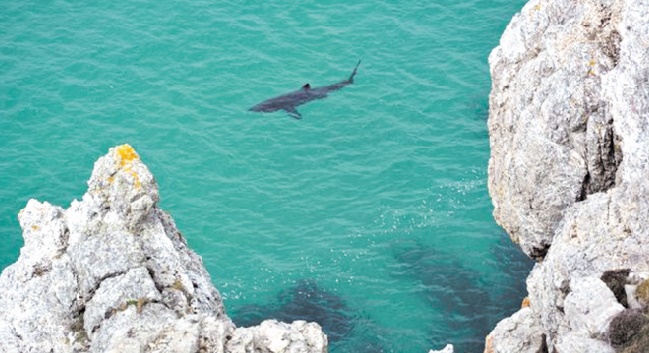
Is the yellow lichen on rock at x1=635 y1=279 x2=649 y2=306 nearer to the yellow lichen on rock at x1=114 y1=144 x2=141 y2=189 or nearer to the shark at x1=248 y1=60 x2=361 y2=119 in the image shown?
the yellow lichen on rock at x1=114 y1=144 x2=141 y2=189

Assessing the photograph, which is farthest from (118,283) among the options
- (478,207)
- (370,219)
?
(478,207)

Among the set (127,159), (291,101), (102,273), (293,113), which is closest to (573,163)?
(127,159)

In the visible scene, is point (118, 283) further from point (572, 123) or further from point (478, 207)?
point (478, 207)

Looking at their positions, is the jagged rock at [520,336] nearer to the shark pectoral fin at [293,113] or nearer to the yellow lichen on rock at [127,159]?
the yellow lichen on rock at [127,159]

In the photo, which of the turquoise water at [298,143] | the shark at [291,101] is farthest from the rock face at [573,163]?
the shark at [291,101]

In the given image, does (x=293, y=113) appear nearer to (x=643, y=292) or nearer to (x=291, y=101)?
(x=291, y=101)

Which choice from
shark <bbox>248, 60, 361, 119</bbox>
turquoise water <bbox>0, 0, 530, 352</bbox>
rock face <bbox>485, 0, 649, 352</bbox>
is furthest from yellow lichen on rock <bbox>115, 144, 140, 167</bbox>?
shark <bbox>248, 60, 361, 119</bbox>

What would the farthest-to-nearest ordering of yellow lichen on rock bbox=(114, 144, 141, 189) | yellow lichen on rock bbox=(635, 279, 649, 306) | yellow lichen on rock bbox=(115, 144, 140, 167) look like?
yellow lichen on rock bbox=(115, 144, 140, 167) → yellow lichen on rock bbox=(114, 144, 141, 189) → yellow lichen on rock bbox=(635, 279, 649, 306)

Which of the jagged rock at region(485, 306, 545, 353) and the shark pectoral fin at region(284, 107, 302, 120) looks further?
the shark pectoral fin at region(284, 107, 302, 120)
